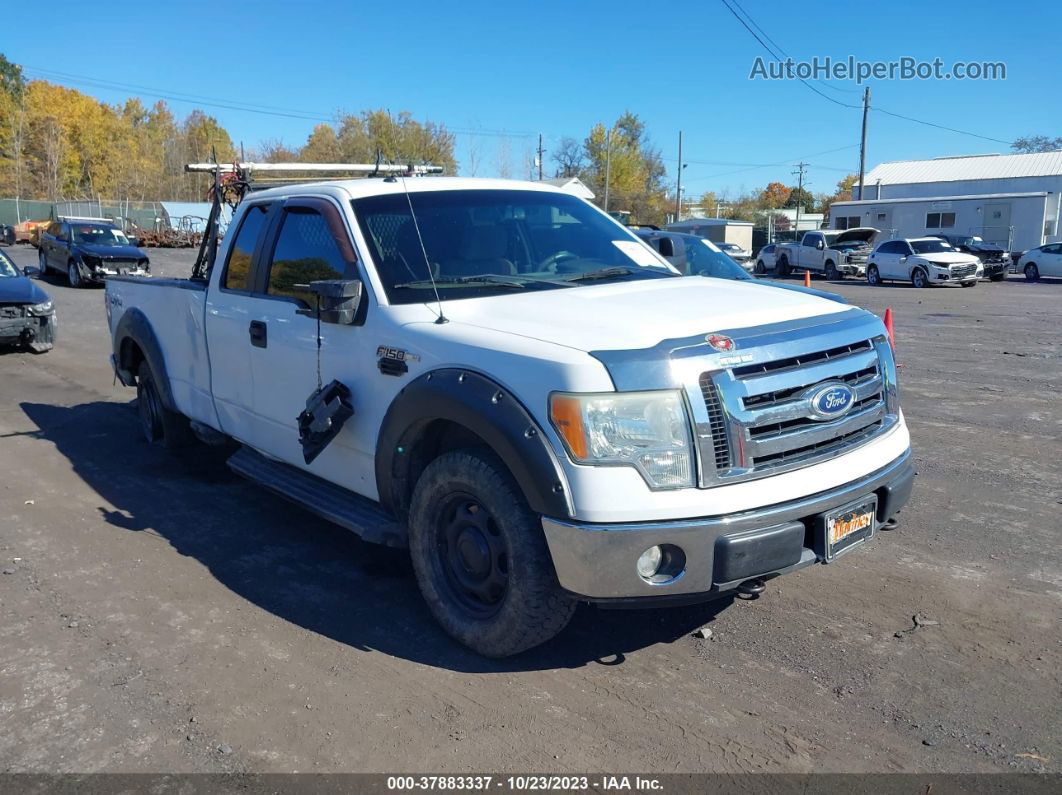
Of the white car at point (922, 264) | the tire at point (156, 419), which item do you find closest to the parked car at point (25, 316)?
the tire at point (156, 419)

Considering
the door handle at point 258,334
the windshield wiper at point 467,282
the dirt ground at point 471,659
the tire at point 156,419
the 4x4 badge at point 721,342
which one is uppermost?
the windshield wiper at point 467,282

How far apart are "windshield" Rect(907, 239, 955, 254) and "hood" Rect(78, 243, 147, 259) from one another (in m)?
24.0

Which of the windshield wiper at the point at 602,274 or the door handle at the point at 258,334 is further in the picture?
the door handle at the point at 258,334

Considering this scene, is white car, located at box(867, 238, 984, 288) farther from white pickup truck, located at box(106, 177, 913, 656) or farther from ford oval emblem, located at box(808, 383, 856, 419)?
ford oval emblem, located at box(808, 383, 856, 419)

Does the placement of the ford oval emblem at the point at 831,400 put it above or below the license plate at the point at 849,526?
above

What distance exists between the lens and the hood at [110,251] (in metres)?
22.7

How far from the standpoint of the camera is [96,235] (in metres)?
24.2

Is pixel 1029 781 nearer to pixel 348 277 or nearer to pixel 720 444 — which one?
pixel 720 444

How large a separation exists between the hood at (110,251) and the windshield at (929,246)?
2402cm

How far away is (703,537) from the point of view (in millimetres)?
3221

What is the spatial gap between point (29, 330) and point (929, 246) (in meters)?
27.3

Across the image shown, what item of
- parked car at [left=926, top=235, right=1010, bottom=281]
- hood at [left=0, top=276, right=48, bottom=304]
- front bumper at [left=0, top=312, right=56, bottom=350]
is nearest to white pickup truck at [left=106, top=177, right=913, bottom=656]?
front bumper at [left=0, top=312, right=56, bottom=350]

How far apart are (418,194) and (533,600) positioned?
236cm

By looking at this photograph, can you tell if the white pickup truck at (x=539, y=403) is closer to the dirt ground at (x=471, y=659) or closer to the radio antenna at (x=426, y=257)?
the radio antenna at (x=426, y=257)
